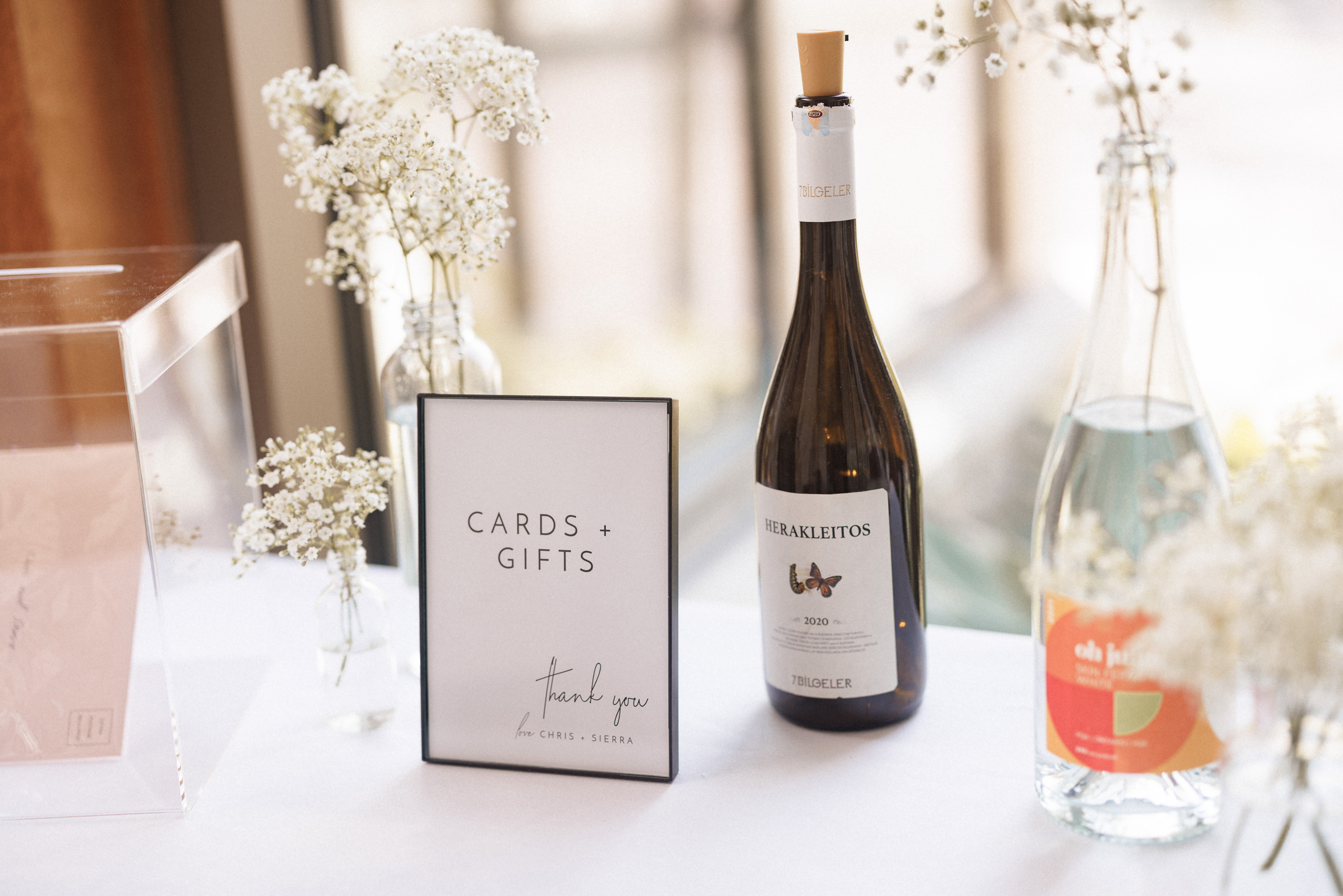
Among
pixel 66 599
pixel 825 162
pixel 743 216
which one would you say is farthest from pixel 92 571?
pixel 743 216

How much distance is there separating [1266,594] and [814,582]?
28 centimetres

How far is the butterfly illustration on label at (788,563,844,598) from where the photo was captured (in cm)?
67

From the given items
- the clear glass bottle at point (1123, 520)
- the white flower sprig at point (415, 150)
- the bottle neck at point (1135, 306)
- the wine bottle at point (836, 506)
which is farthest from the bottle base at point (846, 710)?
the white flower sprig at point (415, 150)

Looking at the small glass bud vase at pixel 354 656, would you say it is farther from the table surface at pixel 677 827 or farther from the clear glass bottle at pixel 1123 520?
the clear glass bottle at pixel 1123 520

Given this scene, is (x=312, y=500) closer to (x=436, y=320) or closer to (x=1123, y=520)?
(x=436, y=320)

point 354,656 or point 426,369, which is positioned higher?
point 426,369

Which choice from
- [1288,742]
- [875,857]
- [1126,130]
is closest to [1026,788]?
[875,857]

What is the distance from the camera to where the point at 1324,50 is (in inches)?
57.9

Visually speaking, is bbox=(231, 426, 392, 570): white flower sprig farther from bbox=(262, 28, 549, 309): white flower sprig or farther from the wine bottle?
the wine bottle

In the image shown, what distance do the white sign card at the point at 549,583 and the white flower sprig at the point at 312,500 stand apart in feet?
0.14

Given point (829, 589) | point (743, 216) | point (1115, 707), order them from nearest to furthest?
point (1115, 707) → point (829, 589) → point (743, 216)

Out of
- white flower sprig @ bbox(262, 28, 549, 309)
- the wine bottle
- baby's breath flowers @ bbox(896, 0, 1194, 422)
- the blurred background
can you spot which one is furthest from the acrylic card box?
the blurred background

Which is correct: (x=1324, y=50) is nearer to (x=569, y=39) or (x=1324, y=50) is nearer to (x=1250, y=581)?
(x=569, y=39)

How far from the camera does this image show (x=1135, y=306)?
59 cm
